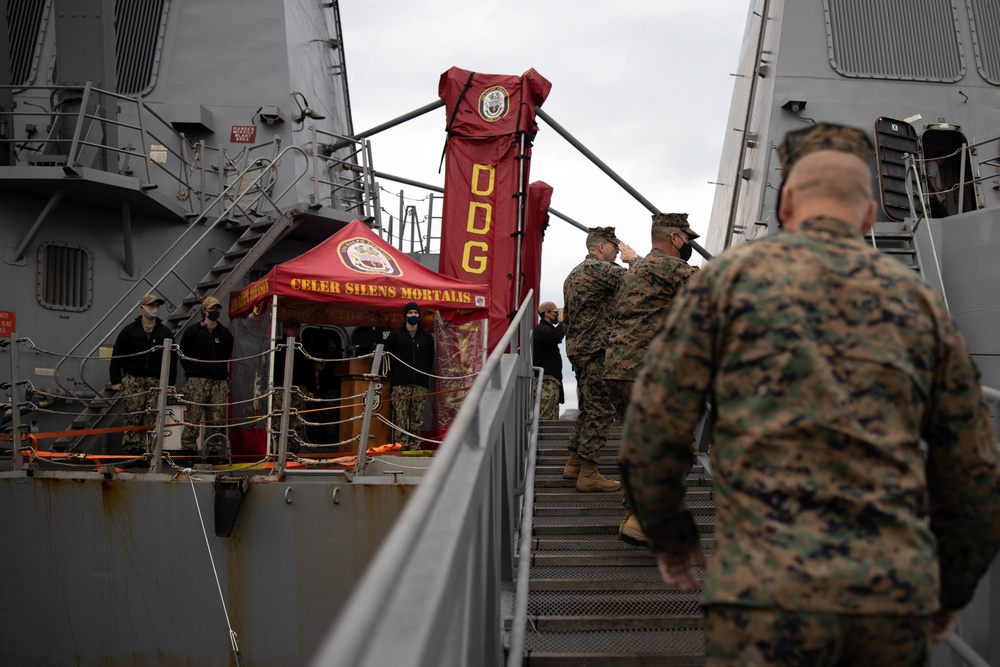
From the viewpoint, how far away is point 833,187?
213 cm

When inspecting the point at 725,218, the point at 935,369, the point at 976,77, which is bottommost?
the point at 935,369

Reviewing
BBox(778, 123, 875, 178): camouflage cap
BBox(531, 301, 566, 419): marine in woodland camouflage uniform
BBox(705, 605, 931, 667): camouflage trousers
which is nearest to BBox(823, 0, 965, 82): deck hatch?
BBox(531, 301, 566, 419): marine in woodland camouflage uniform

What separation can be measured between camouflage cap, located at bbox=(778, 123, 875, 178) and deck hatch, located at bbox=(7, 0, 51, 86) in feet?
45.9

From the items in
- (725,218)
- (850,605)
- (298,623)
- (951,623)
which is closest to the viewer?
(850,605)

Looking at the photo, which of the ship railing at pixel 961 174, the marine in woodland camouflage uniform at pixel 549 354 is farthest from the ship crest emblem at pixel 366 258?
the ship railing at pixel 961 174

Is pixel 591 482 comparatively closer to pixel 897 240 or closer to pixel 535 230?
pixel 897 240

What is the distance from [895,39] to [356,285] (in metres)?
8.04

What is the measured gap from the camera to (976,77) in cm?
1291

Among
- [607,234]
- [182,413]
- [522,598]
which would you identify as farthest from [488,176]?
[522,598]

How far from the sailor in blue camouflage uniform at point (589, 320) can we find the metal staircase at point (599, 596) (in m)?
0.36

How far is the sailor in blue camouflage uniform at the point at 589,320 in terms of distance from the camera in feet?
20.8

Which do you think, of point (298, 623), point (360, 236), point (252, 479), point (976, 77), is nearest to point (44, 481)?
point (252, 479)

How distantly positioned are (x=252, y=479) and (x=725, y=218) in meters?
8.42

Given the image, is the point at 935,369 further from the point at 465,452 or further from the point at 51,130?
the point at 51,130
